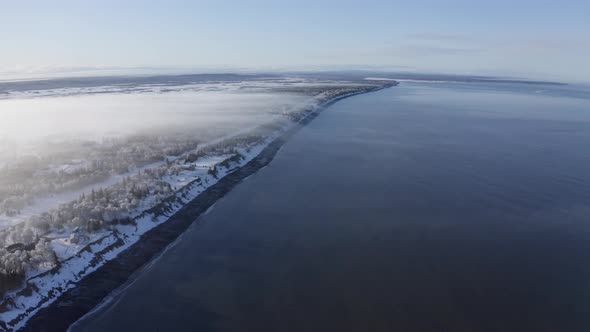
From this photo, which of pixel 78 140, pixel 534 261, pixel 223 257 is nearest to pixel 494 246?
pixel 534 261

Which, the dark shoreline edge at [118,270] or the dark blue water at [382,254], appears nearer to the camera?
the dark shoreline edge at [118,270]

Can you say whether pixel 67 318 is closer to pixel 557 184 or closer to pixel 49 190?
pixel 49 190

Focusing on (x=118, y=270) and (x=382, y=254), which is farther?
(x=382, y=254)

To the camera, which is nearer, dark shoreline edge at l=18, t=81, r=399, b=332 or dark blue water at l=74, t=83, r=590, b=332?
dark shoreline edge at l=18, t=81, r=399, b=332
